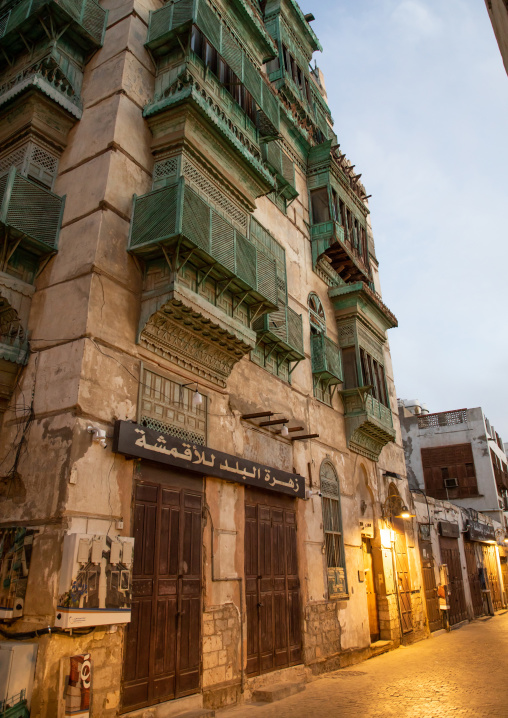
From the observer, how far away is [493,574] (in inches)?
1058

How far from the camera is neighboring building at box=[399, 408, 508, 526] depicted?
2966 centimetres

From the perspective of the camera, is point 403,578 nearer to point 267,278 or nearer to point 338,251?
point 338,251

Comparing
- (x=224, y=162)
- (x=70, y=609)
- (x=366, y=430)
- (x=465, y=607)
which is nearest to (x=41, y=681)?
(x=70, y=609)

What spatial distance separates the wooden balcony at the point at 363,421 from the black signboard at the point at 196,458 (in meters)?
4.00

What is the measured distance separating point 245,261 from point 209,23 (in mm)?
4801

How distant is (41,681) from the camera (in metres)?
5.62

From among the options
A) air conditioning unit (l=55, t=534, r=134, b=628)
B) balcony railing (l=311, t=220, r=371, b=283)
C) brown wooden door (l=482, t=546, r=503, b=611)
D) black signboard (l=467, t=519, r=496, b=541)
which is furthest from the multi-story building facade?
brown wooden door (l=482, t=546, r=503, b=611)

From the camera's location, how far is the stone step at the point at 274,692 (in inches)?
332

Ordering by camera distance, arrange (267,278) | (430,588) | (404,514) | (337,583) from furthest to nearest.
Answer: (430,588) < (404,514) < (337,583) < (267,278)

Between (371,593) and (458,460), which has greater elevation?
(458,460)

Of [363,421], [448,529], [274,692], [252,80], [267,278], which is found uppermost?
[252,80]

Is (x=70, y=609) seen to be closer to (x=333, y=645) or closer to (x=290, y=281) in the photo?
(x=333, y=645)

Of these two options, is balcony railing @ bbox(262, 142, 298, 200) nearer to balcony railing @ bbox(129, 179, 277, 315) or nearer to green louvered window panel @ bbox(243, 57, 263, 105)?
green louvered window panel @ bbox(243, 57, 263, 105)

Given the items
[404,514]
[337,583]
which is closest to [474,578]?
[404,514]
